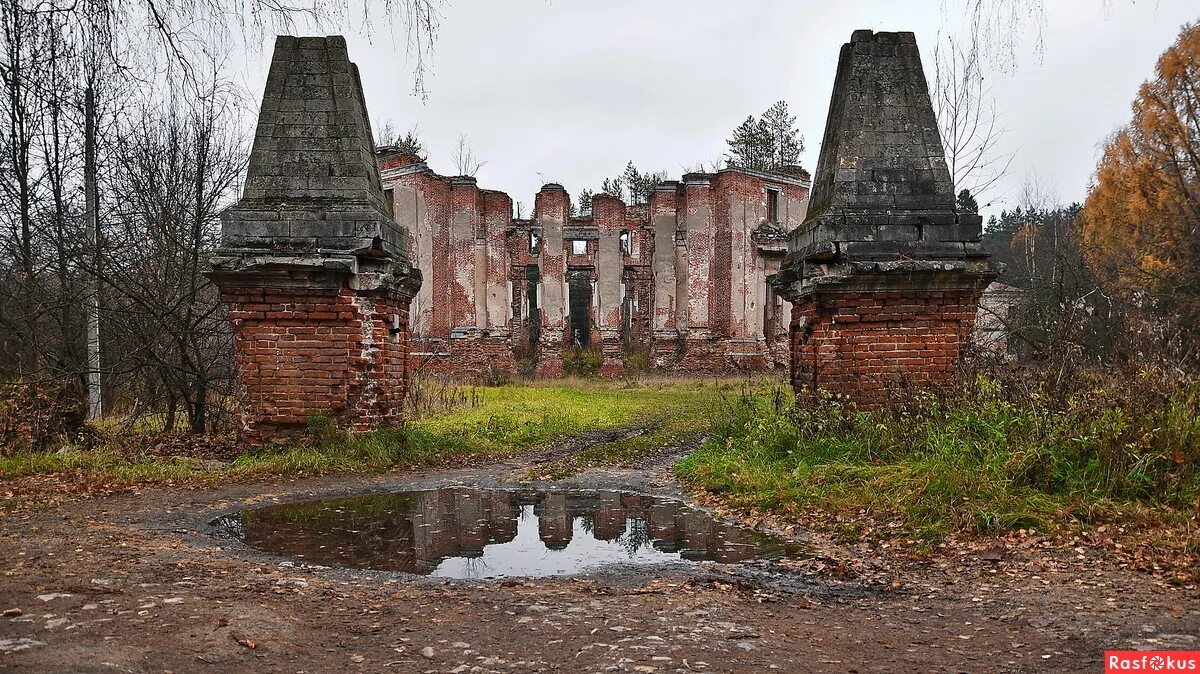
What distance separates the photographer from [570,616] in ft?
11.9

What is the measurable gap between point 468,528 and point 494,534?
276 mm

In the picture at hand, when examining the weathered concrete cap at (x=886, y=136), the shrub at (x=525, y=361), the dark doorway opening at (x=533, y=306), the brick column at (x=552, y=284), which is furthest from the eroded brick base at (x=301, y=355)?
the dark doorway opening at (x=533, y=306)

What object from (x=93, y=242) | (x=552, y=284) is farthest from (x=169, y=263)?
(x=552, y=284)

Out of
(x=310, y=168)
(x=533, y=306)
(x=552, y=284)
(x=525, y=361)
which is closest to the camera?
(x=310, y=168)

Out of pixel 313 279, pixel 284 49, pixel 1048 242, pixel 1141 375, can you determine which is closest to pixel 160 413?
pixel 313 279

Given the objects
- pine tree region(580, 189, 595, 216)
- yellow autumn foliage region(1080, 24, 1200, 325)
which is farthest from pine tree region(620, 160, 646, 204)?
yellow autumn foliage region(1080, 24, 1200, 325)

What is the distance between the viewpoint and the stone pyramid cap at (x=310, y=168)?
26.8 feet

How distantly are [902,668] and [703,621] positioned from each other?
0.90 meters

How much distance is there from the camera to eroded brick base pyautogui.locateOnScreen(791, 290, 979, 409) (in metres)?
7.88

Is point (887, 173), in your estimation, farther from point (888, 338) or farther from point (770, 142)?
point (770, 142)

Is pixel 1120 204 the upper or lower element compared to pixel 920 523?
upper

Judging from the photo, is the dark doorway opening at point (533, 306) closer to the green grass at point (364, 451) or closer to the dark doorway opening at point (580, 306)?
the dark doorway opening at point (580, 306)

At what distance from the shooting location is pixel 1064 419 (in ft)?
18.6

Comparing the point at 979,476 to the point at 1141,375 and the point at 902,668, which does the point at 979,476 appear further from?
the point at 902,668
